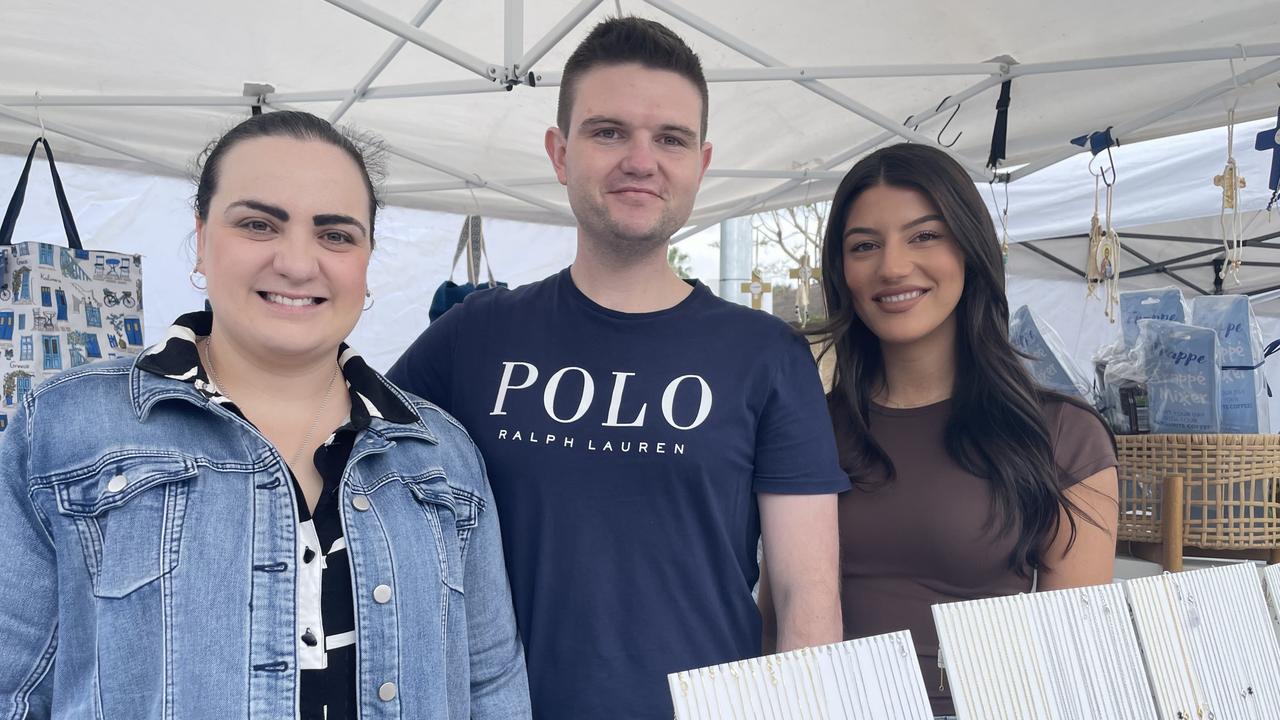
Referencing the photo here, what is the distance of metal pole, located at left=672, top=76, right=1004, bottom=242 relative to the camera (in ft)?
9.48

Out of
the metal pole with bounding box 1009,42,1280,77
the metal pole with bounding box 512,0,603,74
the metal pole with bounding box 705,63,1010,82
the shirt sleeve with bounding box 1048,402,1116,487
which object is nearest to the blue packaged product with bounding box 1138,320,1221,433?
the shirt sleeve with bounding box 1048,402,1116,487

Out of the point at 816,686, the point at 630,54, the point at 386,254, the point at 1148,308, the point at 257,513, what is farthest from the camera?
the point at 386,254

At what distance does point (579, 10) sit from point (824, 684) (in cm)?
204

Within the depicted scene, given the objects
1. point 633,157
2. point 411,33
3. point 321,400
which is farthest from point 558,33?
point 321,400

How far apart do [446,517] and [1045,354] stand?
4.43 ft

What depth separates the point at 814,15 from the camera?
2.67 m

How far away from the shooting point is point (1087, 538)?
1442mm

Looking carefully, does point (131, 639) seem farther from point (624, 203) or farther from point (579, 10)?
point (579, 10)

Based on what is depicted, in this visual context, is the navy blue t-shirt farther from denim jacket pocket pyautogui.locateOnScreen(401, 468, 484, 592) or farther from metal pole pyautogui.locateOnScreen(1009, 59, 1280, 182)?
metal pole pyautogui.locateOnScreen(1009, 59, 1280, 182)

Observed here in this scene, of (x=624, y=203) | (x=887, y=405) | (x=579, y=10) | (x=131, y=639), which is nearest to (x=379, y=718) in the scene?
(x=131, y=639)

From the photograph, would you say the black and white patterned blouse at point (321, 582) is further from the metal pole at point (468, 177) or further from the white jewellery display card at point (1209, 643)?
the metal pole at point (468, 177)

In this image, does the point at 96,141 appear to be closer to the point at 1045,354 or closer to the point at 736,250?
the point at 1045,354

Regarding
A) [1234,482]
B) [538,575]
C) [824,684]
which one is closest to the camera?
[824,684]

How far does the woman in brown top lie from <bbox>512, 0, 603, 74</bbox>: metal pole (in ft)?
3.47
